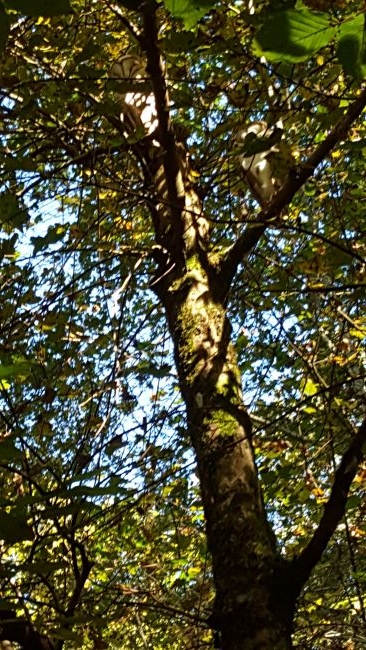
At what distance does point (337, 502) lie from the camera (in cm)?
190

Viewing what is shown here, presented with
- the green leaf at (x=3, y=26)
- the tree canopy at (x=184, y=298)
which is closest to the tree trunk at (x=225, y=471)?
the tree canopy at (x=184, y=298)

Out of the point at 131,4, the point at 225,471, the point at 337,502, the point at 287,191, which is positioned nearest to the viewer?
the point at 131,4

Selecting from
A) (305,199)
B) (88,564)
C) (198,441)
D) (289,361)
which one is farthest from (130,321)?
(88,564)

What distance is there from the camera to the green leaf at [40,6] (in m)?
0.75

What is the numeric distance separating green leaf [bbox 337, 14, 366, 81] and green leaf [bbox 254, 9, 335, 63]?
0.02 metres

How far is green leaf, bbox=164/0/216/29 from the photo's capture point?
0.89 m

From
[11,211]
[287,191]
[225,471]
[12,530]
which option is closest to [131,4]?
[12,530]

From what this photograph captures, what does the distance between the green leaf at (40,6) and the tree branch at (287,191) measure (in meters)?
1.44

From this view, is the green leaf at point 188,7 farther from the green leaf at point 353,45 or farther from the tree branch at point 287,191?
the tree branch at point 287,191

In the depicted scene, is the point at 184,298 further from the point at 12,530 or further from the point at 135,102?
the point at 12,530

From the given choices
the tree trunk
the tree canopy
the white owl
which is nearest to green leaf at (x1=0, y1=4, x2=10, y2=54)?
the tree canopy

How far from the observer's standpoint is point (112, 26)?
3584 millimetres

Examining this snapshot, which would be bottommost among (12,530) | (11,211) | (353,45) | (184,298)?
(12,530)

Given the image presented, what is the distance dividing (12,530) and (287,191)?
7.13 ft
